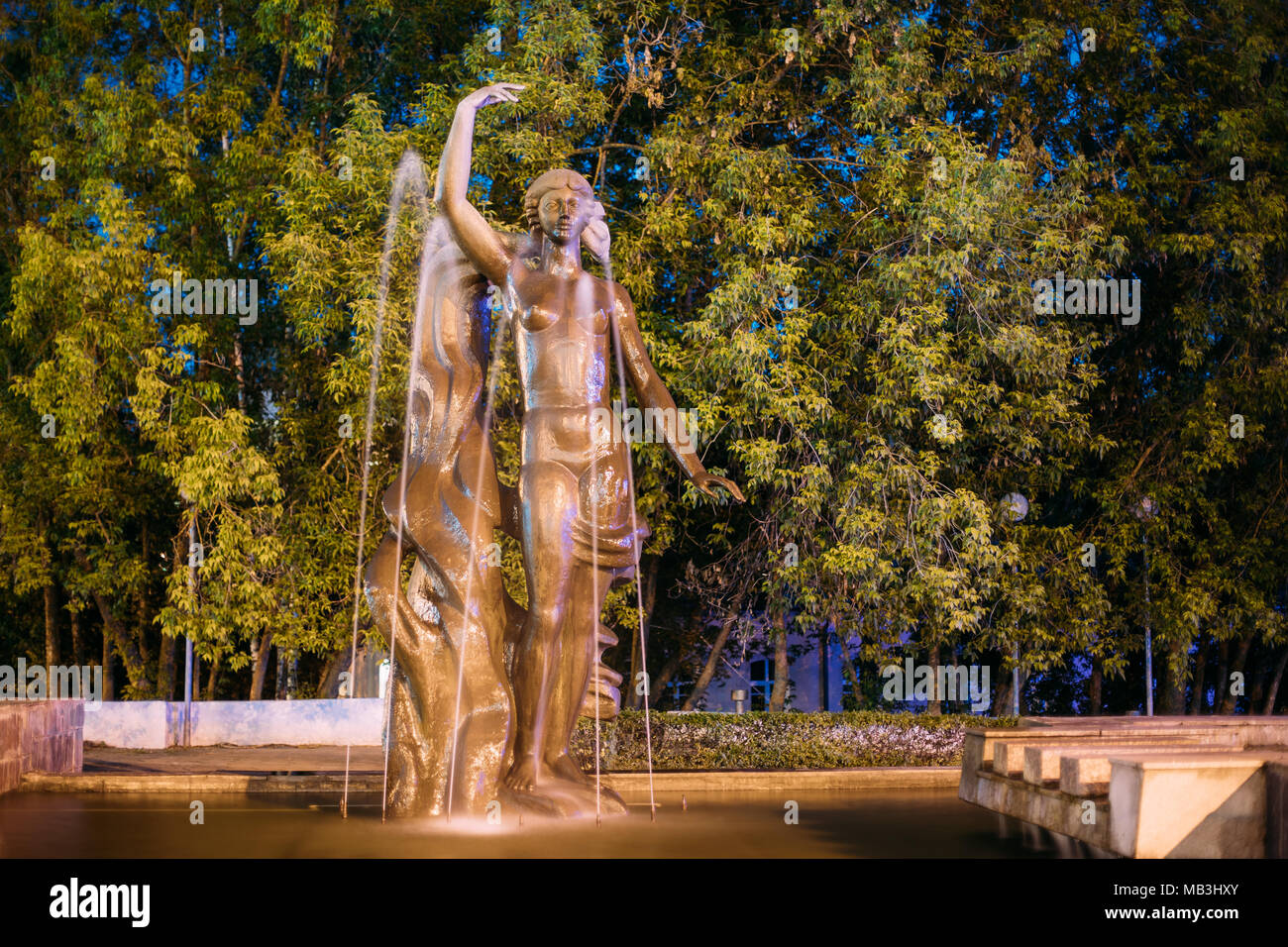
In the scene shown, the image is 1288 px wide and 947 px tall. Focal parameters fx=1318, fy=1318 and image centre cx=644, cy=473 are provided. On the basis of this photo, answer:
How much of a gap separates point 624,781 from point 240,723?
27.2ft

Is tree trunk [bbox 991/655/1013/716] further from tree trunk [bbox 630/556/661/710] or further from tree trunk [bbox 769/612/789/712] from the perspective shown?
tree trunk [bbox 630/556/661/710]

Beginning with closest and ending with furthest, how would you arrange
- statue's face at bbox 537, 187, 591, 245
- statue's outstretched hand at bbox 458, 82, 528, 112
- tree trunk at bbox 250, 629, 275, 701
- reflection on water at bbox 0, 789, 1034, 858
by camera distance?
reflection on water at bbox 0, 789, 1034, 858
statue's outstretched hand at bbox 458, 82, 528, 112
statue's face at bbox 537, 187, 591, 245
tree trunk at bbox 250, 629, 275, 701

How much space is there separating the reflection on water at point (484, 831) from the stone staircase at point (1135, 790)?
0.83 ft

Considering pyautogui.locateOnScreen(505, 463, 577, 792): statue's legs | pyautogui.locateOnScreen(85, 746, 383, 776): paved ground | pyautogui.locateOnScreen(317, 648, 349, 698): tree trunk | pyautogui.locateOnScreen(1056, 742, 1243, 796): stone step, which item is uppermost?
pyautogui.locateOnScreen(505, 463, 577, 792): statue's legs

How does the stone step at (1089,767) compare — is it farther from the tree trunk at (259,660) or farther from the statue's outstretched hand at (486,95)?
the tree trunk at (259,660)

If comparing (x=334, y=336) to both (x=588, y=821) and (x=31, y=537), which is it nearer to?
(x=31, y=537)

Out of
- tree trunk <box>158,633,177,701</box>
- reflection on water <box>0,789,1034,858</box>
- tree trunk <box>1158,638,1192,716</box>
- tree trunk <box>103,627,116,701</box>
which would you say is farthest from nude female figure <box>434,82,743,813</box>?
tree trunk <box>103,627,116,701</box>

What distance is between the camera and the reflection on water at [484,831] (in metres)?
6.29

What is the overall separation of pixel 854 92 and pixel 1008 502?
493 centimetres

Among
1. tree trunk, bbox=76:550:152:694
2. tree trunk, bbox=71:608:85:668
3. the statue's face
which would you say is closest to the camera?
the statue's face

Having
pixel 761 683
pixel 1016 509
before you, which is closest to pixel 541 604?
pixel 1016 509

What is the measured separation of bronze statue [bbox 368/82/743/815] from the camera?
727cm

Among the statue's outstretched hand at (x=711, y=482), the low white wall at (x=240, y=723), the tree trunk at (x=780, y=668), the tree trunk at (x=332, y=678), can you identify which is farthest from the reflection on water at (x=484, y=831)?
the tree trunk at (x=332, y=678)

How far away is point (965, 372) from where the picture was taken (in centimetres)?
1364
